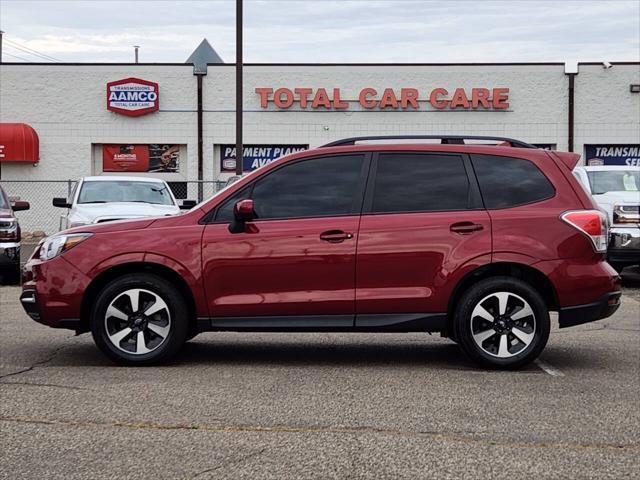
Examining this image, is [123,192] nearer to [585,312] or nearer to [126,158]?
[585,312]

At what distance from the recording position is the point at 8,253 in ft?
47.1

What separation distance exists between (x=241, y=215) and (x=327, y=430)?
232cm

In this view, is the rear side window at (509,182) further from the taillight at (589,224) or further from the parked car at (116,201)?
the parked car at (116,201)

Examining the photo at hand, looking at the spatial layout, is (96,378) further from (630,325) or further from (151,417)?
(630,325)

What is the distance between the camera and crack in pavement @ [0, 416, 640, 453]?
201 inches

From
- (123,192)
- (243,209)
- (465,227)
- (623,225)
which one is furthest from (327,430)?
(123,192)

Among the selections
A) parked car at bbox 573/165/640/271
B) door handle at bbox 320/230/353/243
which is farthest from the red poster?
door handle at bbox 320/230/353/243

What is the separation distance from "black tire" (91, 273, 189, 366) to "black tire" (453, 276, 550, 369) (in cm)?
209

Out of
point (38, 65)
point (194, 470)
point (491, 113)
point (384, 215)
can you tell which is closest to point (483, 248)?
point (384, 215)

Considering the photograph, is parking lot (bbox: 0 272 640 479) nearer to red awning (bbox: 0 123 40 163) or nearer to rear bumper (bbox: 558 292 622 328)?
rear bumper (bbox: 558 292 622 328)

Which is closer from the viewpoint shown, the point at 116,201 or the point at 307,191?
the point at 307,191

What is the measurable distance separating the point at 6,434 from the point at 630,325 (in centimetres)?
746

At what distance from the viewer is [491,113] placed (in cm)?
2964

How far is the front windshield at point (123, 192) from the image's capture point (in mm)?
15242
